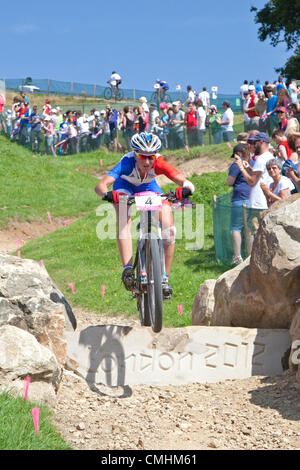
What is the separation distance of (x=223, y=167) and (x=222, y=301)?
14.8 metres

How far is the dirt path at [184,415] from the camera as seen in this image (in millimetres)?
5699

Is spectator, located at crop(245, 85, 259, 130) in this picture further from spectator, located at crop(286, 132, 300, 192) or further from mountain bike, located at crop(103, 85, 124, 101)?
mountain bike, located at crop(103, 85, 124, 101)

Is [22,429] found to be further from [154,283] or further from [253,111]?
[253,111]

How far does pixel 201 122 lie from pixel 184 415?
19285mm

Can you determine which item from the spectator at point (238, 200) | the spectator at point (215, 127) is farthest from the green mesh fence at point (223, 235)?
the spectator at point (215, 127)

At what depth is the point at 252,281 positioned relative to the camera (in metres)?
7.84

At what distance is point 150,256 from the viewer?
22.7 feet

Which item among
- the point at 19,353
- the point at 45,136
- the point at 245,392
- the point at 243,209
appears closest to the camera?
the point at 19,353

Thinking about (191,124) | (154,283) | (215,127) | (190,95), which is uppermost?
(190,95)

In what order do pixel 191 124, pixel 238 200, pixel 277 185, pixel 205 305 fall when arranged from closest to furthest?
pixel 205 305
pixel 277 185
pixel 238 200
pixel 191 124

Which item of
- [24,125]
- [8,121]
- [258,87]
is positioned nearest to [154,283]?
[258,87]

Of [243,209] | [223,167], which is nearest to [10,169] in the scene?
[223,167]

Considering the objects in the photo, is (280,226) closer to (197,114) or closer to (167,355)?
(167,355)

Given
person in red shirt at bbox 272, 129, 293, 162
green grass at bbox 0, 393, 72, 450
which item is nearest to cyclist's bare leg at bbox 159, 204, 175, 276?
green grass at bbox 0, 393, 72, 450
